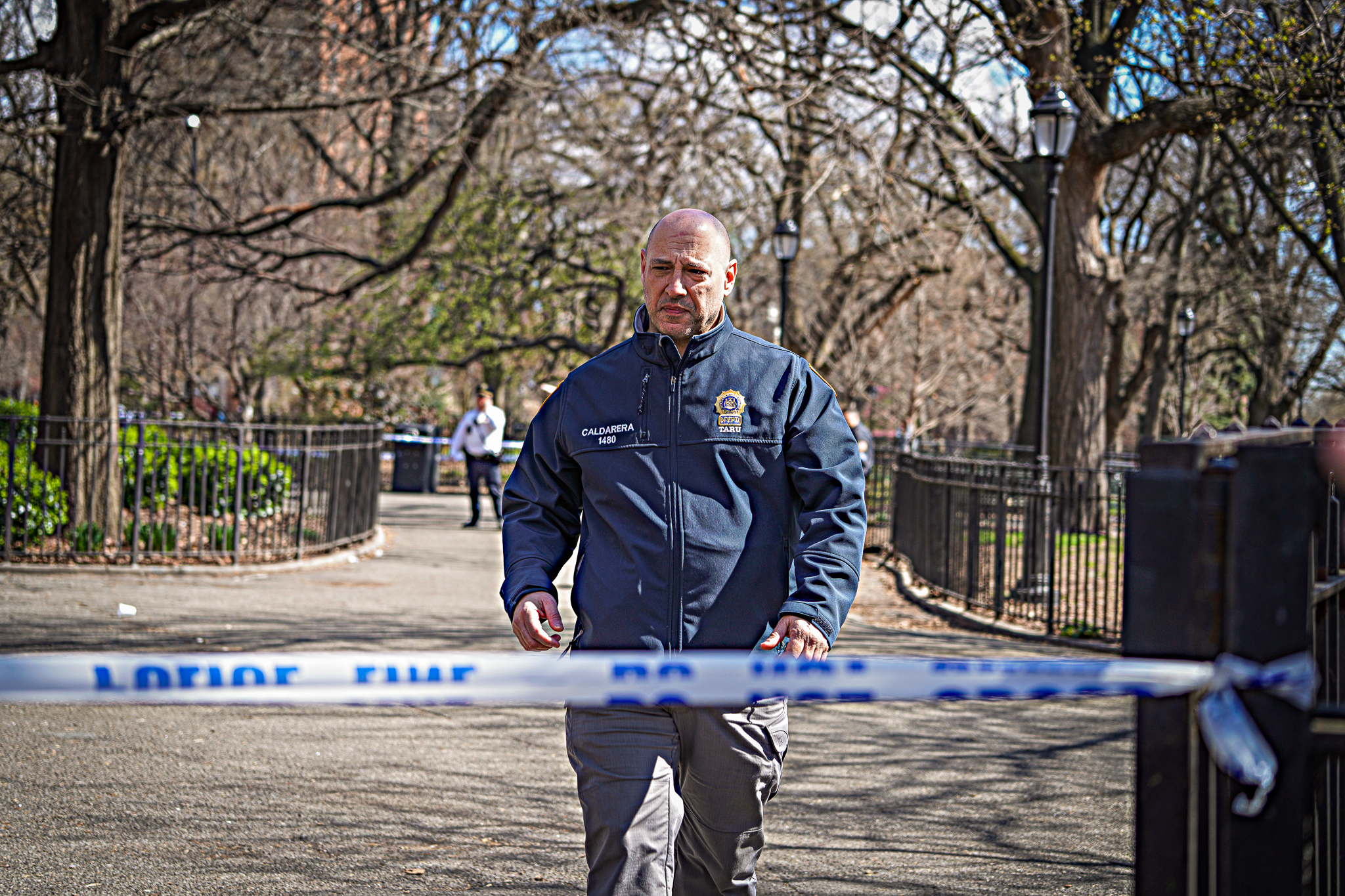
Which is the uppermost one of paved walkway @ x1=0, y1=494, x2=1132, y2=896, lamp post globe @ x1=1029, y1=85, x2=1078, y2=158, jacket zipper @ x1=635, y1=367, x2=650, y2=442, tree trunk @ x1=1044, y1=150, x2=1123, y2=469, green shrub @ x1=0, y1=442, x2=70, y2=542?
lamp post globe @ x1=1029, y1=85, x2=1078, y2=158

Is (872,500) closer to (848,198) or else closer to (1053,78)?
(848,198)

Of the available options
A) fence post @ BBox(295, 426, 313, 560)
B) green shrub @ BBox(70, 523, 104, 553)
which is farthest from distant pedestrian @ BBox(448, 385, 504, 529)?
green shrub @ BBox(70, 523, 104, 553)

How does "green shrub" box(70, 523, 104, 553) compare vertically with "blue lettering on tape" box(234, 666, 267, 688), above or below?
below

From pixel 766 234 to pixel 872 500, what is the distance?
4.94 m

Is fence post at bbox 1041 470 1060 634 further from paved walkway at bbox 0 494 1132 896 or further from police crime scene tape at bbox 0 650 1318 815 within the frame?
police crime scene tape at bbox 0 650 1318 815

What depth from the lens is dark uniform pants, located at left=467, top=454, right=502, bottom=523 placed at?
16855 mm

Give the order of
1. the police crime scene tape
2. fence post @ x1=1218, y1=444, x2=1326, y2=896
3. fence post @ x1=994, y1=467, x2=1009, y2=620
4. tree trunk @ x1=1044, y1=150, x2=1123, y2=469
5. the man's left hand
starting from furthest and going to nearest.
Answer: tree trunk @ x1=1044, y1=150, x2=1123, y2=469
fence post @ x1=994, y1=467, x2=1009, y2=620
the man's left hand
the police crime scene tape
fence post @ x1=1218, y1=444, x2=1326, y2=896

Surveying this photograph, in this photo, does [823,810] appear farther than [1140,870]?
Answer: Yes

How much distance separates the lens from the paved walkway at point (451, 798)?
4.21 metres

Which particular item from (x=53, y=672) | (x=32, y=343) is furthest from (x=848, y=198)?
(x=32, y=343)

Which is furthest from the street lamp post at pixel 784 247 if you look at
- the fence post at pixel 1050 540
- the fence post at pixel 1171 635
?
the fence post at pixel 1171 635

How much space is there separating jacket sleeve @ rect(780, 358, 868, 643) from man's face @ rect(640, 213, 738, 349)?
319mm

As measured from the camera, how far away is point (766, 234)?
20.1 metres

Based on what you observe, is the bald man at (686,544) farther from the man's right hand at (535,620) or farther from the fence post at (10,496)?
the fence post at (10,496)
